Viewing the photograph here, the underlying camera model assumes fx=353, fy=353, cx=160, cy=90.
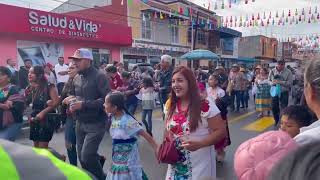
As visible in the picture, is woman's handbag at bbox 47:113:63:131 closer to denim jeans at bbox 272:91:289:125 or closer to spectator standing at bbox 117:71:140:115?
spectator standing at bbox 117:71:140:115

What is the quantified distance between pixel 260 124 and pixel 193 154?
22.8ft

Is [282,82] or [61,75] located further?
[61,75]

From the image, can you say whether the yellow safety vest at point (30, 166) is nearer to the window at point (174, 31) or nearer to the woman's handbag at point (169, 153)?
the woman's handbag at point (169, 153)

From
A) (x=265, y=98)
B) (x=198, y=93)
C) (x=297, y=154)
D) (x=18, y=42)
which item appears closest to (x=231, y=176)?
(x=198, y=93)

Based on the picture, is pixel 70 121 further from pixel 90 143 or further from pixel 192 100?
pixel 192 100

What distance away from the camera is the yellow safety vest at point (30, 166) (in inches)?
27.1

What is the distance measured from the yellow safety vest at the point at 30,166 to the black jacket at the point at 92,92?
3.25 metres

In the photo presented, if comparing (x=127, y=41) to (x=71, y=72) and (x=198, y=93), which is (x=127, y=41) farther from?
(x=198, y=93)

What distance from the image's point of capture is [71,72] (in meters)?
4.38

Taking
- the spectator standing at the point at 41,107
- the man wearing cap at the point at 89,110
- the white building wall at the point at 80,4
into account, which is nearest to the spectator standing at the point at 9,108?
the spectator standing at the point at 41,107

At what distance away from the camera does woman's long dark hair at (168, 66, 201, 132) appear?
2.88 meters

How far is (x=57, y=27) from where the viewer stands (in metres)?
17.5

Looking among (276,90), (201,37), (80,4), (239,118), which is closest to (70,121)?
(276,90)

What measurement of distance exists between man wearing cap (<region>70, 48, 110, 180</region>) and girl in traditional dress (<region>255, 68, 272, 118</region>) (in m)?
7.29
